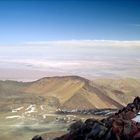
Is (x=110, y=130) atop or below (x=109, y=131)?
atop

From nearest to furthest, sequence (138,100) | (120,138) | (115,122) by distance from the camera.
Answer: (120,138) → (115,122) → (138,100)

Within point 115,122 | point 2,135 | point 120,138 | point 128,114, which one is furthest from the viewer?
point 2,135

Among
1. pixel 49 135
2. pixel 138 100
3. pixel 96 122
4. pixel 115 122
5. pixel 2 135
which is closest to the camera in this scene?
pixel 115 122

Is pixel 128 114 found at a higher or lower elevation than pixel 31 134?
higher

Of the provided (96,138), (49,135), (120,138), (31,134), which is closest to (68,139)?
(96,138)

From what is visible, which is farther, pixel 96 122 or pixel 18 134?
pixel 18 134

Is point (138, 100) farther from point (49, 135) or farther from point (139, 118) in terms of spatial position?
point (49, 135)

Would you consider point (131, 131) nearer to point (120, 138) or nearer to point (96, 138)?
point (120, 138)

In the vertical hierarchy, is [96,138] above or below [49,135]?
above

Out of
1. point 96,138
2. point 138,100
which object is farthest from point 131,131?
point 138,100
